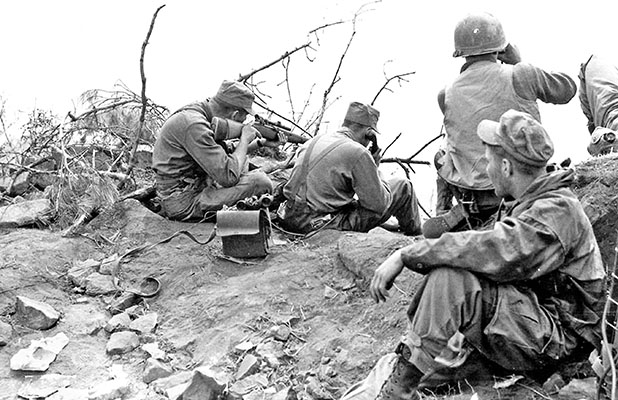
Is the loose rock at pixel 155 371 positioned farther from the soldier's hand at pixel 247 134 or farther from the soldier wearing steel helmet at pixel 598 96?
the soldier wearing steel helmet at pixel 598 96

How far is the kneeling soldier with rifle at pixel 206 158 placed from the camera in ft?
25.0

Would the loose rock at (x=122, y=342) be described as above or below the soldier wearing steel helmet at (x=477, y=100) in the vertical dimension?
below

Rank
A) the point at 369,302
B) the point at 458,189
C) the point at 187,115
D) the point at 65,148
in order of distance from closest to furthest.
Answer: the point at 369,302 → the point at 458,189 → the point at 187,115 → the point at 65,148

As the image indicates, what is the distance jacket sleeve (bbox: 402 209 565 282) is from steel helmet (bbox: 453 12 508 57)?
2.43 metres

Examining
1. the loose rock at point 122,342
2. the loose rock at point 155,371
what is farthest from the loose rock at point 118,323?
the loose rock at point 155,371

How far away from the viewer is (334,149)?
285 inches

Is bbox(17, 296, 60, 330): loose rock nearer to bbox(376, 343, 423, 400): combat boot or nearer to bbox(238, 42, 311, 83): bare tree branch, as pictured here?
bbox(376, 343, 423, 400): combat boot

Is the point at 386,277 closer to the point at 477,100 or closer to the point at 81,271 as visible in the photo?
the point at 477,100

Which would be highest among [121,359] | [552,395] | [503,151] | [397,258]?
[503,151]

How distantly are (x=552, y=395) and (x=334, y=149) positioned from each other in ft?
12.2

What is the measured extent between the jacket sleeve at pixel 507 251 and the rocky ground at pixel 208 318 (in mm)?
572

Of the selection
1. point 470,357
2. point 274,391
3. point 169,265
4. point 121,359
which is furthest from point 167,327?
point 470,357

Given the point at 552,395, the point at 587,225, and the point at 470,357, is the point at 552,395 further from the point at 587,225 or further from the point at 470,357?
the point at 587,225

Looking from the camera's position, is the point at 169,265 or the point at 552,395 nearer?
the point at 552,395
